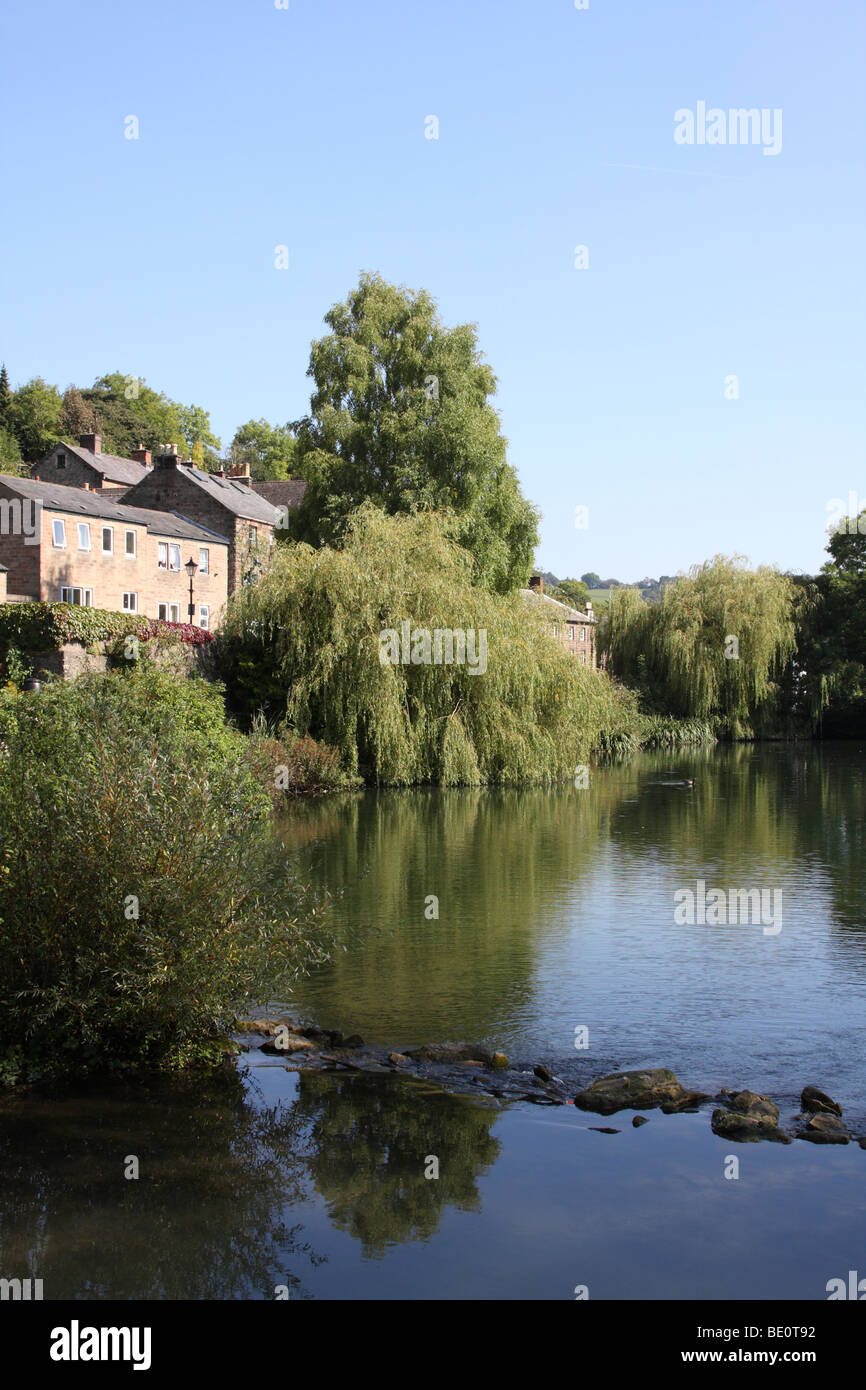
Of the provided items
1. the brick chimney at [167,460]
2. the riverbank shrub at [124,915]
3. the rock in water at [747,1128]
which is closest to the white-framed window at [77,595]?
the brick chimney at [167,460]

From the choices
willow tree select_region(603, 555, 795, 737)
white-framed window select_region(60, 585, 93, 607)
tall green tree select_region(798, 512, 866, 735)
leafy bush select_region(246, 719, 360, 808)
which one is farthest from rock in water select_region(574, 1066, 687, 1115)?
tall green tree select_region(798, 512, 866, 735)

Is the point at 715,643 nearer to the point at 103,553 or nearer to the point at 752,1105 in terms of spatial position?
the point at 103,553

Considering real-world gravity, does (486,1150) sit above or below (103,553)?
below

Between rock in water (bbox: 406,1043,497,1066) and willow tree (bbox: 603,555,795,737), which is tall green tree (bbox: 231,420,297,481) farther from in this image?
rock in water (bbox: 406,1043,497,1066)

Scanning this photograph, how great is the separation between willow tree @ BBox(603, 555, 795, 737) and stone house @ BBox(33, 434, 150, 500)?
29.5m

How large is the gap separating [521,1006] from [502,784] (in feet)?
71.0

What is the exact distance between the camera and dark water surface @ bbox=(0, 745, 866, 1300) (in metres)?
7.32

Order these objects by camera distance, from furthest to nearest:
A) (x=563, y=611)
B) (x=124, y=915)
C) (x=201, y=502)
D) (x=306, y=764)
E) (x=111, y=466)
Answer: (x=111, y=466), (x=201, y=502), (x=563, y=611), (x=306, y=764), (x=124, y=915)

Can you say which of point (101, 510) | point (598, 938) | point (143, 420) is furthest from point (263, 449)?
point (598, 938)

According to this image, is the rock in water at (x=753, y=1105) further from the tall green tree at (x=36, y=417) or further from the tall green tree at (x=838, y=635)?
the tall green tree at (x=36, y=417)

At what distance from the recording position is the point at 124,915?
9930 mm

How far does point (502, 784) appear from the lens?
3434 centimetres

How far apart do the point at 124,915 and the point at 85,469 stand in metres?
61.3
